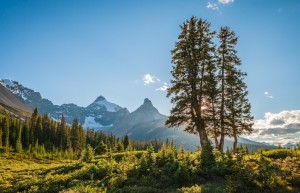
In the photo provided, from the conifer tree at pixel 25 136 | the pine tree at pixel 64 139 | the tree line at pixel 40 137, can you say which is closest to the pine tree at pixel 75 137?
the tree line at pixel 40 137

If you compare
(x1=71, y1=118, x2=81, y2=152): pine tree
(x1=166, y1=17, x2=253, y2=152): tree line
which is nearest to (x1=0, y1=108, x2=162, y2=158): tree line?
(x1=71, y1=118, x2=81, y2=152): pine tree

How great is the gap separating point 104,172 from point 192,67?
14396 millimetres

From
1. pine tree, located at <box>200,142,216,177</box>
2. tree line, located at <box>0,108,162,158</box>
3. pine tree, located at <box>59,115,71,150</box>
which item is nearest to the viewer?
pine tree, located at <box>200,142,216,177</box>

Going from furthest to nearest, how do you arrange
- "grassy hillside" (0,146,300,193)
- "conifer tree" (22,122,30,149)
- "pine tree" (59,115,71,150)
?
1. "pine tree" (59,115,71,150)
2. "conifer tree" (22,122,30,149)
3. "grassy hillside" (0,146,300,193)

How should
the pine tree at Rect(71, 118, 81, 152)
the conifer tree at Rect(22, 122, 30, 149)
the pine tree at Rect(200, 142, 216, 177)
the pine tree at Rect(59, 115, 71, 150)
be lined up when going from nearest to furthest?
1. the pine tree at Rect(200, 142, 216, 177)
2. the conifer tree at Rect(22, 122, 30, 149)
3. the pine tree at Rect(59, 115, 71, 150)
4. the pine tree at Rect(71, 118, 81, 152)

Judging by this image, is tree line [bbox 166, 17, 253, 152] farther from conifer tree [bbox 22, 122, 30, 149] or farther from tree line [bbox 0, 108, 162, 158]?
conifer tree [bbox 22, 122, 30, 149]

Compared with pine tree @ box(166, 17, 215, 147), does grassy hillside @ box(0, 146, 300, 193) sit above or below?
below

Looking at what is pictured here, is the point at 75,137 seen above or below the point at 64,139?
above

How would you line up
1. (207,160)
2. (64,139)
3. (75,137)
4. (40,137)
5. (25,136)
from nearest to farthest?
(207,160)
(25,136)
(40,137)
(64,139)
(75,137)

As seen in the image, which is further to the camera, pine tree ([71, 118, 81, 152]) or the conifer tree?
pine tree ([71, 118, 81, 152])

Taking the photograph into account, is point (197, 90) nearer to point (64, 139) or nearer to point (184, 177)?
point (184, 177)

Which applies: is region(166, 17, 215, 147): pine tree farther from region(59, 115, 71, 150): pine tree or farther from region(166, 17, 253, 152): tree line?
region(59, 115, 71, 150): pine tree

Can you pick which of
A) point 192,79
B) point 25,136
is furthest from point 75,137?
point 192,79

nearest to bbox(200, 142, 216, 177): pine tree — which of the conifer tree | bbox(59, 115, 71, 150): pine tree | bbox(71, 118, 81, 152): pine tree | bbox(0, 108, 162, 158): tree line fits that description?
bbox(0, 108, 162, 158): tree line
